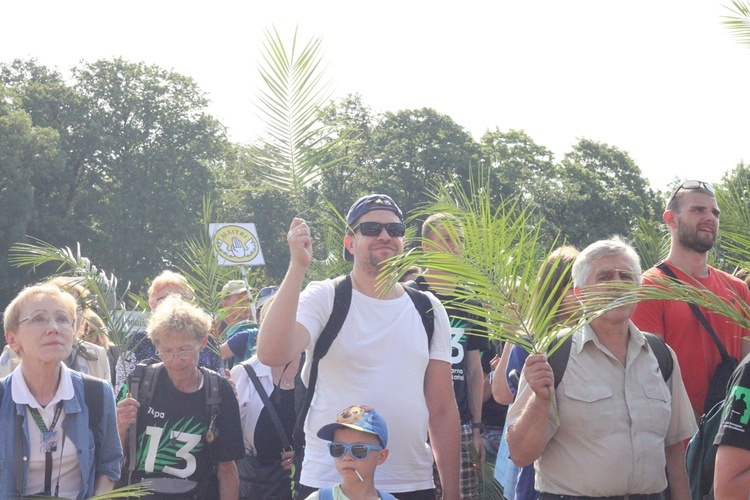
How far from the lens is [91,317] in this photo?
245 inches

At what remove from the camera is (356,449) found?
3701mm

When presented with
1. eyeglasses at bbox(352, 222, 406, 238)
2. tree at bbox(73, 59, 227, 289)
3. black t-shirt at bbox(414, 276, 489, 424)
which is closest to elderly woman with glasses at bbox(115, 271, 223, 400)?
black t-shirt at bbox(414, 276, 489, 424)

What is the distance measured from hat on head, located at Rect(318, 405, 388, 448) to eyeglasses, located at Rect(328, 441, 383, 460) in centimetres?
5

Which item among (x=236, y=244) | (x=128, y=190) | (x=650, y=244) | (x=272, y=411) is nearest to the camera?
(x=272, y=411)

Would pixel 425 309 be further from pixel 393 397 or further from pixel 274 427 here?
pixel 274 427

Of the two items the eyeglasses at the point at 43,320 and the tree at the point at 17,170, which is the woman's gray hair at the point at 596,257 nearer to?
the eyeglasses at the point at 43,320

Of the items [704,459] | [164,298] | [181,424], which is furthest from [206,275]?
[704,459]

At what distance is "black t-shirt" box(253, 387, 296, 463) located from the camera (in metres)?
5.41

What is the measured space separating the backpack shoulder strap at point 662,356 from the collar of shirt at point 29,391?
7.88 feet

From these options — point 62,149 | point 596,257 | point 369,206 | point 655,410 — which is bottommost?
point 655,410

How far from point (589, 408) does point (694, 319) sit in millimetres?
1136

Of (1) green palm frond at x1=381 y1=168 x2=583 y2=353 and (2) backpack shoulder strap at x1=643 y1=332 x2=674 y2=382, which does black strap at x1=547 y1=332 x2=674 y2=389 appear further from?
(1) green palm frond at x1=381 y1=168 x2=583 y2=353

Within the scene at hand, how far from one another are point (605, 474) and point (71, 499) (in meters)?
2.11

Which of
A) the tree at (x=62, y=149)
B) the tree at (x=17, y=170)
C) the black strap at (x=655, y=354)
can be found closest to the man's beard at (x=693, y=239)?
the black strap at (x=655, y=354)
